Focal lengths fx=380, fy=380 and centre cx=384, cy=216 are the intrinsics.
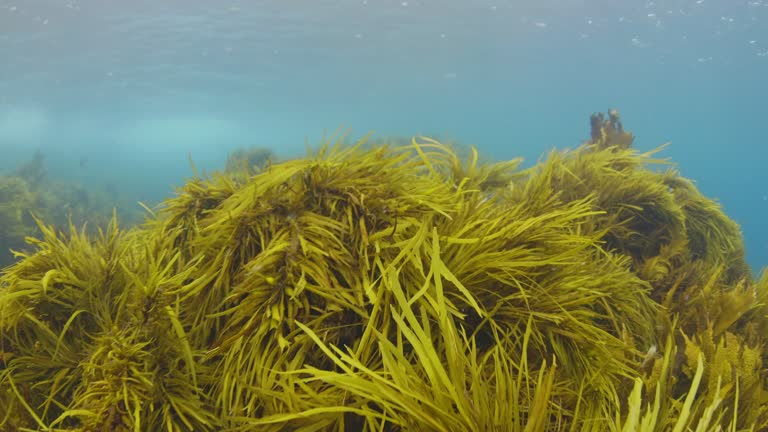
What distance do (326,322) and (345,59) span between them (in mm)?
36575

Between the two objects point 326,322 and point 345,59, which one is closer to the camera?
point 326,322

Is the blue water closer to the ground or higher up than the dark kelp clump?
higher up

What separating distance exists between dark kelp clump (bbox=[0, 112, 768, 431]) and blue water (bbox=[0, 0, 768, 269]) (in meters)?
14.4

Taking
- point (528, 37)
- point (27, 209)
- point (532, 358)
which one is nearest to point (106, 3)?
point (27, 209)

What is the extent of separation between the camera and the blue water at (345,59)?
24031 millimetres

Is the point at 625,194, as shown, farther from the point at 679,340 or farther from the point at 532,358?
the point at 532,358

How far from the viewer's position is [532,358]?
1.28 meters

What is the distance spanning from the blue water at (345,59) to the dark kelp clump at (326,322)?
14418 millimetres

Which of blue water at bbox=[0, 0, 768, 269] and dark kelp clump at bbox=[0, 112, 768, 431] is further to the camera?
blue water at bbox=[0, 0, 768, 269]

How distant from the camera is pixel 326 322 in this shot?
1214 millimetres

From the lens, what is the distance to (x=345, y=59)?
34594 millimetres

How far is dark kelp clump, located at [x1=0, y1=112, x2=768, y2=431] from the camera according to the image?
40.8 inches

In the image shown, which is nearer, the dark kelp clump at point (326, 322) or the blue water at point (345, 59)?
the dark kelp clump at point (326, 322)

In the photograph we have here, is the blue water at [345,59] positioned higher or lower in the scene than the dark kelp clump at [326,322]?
higher
